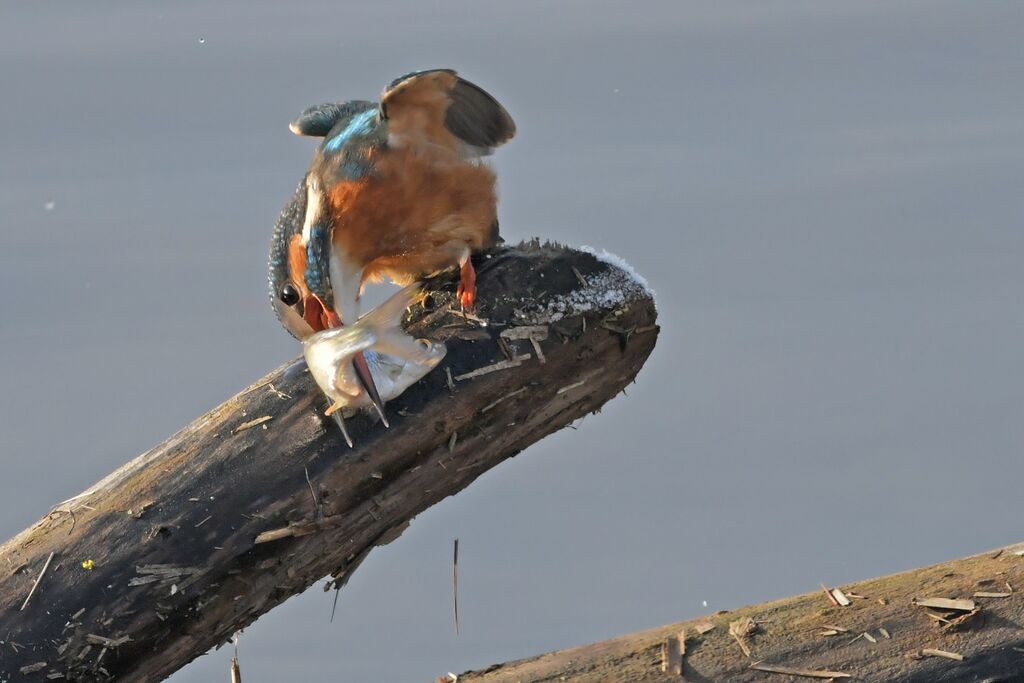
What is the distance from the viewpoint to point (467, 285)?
88.5 inches

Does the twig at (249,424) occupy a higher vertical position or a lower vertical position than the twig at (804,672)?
higher

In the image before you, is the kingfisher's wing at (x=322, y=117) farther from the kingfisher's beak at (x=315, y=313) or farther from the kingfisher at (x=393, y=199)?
the kingfisher's beak at (x=315, y=313)

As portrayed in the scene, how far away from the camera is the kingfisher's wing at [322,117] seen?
9.64 ft

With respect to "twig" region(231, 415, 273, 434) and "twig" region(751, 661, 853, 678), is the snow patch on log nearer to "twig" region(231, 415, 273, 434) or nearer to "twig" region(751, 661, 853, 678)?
"twig" region(231, 415, 273, 434)

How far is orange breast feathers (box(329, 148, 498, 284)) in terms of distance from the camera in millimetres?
2611

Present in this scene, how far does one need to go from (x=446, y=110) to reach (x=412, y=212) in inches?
9.5

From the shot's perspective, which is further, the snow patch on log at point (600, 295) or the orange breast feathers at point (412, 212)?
the orange breast feathers at point (412, 212)

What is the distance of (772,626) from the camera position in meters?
1.95

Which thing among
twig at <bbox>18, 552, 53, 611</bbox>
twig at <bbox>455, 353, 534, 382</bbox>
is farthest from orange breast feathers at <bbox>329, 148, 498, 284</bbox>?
twig at <bbox>18, 552, 53, 611</bbox>

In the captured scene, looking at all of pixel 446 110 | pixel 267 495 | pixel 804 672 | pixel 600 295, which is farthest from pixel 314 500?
pixel 446 110

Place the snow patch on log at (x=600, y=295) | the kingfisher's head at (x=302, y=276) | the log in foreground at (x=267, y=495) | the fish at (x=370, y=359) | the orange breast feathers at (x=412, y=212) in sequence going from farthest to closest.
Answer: the orange breast feathers at (x=412, y=212)
the kingfisher's head at (x=302, y=276)
the snow patch on log at (x=600, y=295)
the fish at (x=370, y=359)
the log in foreground at (x=267, y=495)

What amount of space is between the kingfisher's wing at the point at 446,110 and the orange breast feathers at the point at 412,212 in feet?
0.19

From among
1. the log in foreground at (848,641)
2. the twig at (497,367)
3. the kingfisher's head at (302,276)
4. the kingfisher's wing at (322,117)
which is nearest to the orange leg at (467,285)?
the twig at (497,367)

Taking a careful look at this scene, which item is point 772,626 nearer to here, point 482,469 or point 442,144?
point 482,469
